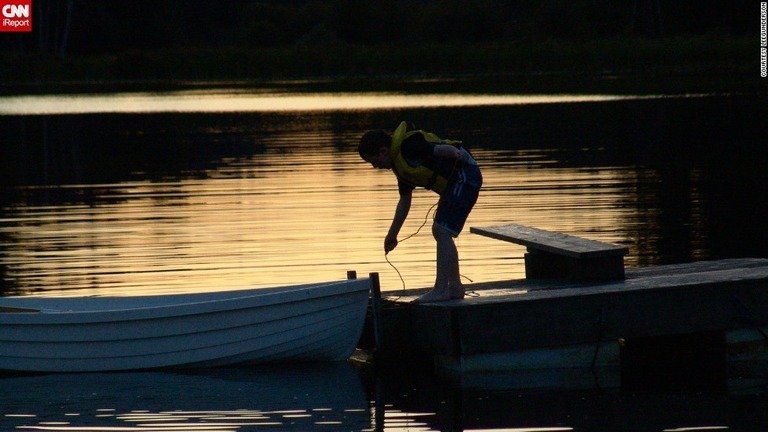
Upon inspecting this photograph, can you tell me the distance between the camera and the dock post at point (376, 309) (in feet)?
35.8

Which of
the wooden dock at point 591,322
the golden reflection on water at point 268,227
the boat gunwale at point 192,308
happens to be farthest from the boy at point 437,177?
the golden reflection on water at point 268,227

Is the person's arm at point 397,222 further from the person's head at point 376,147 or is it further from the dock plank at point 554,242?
the dock plank at point 554,242

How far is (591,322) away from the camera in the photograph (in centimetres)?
1042

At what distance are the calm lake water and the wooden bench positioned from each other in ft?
4.70

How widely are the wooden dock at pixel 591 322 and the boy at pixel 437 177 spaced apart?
321mm

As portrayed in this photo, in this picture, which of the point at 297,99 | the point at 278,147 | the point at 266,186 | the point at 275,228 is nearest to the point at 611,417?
the point at 275,228

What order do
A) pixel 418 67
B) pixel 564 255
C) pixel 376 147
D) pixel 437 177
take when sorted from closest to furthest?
→ pixel 376 147 → pixel 437 177 → pixel 564 255 → pixel 418 67

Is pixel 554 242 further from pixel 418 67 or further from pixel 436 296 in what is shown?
pixel 418 67

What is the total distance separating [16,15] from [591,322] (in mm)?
71362

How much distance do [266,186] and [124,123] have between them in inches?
795

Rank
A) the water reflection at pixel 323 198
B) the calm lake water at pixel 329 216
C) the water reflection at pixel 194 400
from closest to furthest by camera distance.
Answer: the water reflection at pixel 194 400 → the calm lake water at pixel 329 216 → the water reflection at pixel 323 198

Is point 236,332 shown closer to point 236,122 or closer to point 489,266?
point 489,266

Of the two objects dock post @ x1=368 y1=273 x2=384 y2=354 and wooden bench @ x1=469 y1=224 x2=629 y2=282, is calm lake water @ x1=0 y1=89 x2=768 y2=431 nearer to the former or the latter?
dock post @ x1=368 y1=273 x2=384 y2=354

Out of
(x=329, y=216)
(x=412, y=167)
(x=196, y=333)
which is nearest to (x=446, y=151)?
(x=412, y=167)
